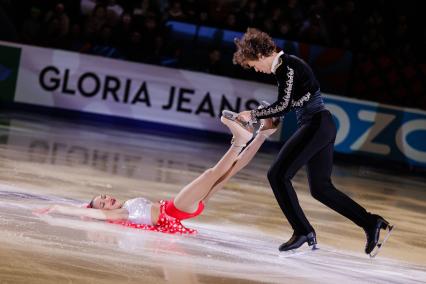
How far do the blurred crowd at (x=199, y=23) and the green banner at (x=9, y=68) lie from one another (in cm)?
42

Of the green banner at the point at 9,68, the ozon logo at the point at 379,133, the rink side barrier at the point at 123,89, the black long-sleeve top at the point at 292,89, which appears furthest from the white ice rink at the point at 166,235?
the green banner at the point at 9,68

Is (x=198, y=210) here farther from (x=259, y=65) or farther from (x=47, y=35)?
(x=47, y=35)

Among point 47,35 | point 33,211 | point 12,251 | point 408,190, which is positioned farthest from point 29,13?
point 12,251

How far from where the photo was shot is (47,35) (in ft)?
51.2

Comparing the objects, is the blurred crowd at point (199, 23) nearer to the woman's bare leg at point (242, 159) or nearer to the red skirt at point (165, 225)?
the woman's bare leg at point (242, 159)

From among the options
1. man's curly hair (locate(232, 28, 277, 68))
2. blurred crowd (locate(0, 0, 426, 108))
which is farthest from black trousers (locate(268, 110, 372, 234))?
blurred crowd (locate(0, 0, 426, 108))

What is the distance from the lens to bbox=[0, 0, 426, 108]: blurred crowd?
50.5 feet

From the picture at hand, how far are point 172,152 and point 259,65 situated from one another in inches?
245

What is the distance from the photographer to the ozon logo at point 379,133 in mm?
14445

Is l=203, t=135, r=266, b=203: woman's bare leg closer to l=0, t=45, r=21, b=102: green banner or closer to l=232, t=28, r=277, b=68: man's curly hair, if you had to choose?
l=232, t=28, r=277, b=68: man's curly hair

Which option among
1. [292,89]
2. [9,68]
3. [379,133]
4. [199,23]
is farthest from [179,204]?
[9,68]

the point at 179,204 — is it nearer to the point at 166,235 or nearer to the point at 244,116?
the point at 166,235

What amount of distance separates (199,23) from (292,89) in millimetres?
9642

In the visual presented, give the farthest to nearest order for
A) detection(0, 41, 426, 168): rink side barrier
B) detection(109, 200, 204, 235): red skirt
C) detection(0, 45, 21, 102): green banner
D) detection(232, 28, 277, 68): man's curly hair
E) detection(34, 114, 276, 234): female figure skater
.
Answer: detection(0, 45, 21, 102): green banner, detection(0, 41, 426, 168): rink side barrier, detection(109, 200, 204, 235): red skirt, detection(34, 114, 276, 234): female figure skater, detection(232, 28, 277, 68): man's curly hair
